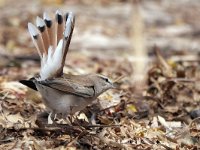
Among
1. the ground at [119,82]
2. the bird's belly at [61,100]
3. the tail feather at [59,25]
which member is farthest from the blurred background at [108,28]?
the bird's belly at [61,100]

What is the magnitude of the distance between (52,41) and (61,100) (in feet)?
1.74

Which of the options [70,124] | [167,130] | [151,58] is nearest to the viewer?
[70,124]

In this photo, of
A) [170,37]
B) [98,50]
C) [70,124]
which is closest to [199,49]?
[170,37]

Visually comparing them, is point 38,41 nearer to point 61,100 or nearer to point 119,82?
point 61,100

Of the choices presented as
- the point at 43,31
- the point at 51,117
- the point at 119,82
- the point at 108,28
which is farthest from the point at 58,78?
the point at 108,28

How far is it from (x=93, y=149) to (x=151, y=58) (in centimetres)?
468

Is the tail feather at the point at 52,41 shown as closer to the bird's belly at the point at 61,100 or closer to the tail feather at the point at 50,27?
the tail feather at the point at 50,27

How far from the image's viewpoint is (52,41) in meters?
5.11

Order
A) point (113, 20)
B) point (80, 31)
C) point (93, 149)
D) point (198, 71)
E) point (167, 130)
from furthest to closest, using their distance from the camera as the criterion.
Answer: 1. point (113, 20)
2. point (80, 31)
3. point (198, 71)
4. point (167, 130)
5. point (93, 149)

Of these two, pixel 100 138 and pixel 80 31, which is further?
pixel 80 31

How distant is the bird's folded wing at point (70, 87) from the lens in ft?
15.7

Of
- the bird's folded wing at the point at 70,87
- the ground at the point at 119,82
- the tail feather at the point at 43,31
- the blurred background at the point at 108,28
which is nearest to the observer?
the bird's folded wing at the point at 70,87

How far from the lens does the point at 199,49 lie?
10094mm

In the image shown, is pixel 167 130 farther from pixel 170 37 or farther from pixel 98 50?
pixel 170 37
